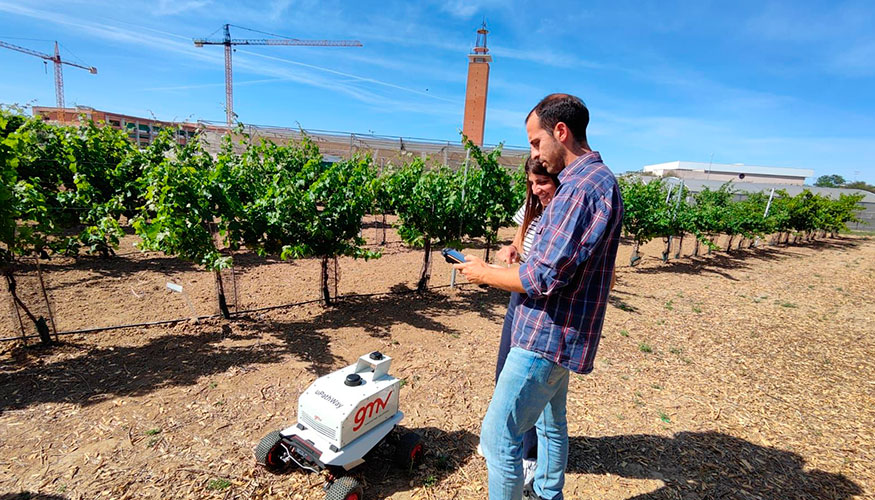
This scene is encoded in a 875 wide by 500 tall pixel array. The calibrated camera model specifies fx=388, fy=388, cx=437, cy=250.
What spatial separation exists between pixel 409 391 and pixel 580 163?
3.11 metres

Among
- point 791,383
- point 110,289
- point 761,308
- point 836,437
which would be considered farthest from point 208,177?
point 761,308

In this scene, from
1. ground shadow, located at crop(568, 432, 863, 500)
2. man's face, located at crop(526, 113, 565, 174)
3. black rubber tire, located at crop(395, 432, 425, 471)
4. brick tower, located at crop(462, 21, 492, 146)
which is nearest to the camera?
man's face, located at crop(526, 113, 565, 174)

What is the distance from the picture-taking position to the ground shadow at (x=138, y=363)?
11.9 ft

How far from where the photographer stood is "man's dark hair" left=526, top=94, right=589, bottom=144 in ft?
5.66

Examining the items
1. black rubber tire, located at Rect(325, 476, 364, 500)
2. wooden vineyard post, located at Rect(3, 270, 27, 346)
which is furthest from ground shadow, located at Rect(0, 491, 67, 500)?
wooden vineyard post, located at Rect(3, 270, 27, 346)

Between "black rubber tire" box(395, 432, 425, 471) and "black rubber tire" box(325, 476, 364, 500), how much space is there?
44cm

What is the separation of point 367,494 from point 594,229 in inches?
94.1

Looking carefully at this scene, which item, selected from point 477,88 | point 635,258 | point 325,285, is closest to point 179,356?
point 325,285

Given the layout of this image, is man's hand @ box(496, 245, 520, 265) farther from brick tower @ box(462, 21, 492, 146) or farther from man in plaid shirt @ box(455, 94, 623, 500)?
brick tower @ box(462, 21, 492, 146)

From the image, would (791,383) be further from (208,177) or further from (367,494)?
(208,177)

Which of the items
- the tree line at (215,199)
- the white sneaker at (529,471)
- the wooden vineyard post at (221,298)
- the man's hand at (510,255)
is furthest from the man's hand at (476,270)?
the wooden vineyard post at (221,298)

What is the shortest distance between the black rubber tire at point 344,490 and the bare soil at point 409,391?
341 millimetres

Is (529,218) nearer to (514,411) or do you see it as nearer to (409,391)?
(514,411)

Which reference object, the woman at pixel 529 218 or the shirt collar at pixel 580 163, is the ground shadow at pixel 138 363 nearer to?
the woman at pixel 529 218
